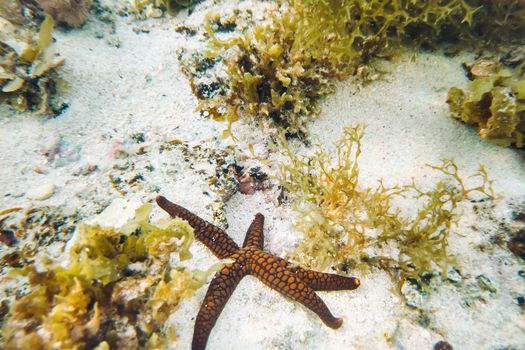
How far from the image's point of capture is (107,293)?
7.63 ft

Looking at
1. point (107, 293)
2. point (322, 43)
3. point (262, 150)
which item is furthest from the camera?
point (262, 150)

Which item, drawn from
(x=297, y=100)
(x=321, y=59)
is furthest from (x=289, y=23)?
(x=297, y=100)

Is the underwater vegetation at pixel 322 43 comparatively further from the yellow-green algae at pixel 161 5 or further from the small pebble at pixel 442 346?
the small pebble at pixel 442 346

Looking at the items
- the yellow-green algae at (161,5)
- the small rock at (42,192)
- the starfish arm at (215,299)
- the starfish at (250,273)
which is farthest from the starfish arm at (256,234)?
the yellow-green algae at (161,5)

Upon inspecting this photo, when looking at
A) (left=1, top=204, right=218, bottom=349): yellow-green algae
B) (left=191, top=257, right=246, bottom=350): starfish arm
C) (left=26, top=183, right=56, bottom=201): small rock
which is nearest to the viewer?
(left=1, top=204, right=218, bottom=349): yellow-green algae

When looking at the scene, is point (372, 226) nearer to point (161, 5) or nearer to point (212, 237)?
point (212, 237)

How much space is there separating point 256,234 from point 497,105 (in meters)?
3.12

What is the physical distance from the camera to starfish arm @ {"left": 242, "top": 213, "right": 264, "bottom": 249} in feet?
10.3

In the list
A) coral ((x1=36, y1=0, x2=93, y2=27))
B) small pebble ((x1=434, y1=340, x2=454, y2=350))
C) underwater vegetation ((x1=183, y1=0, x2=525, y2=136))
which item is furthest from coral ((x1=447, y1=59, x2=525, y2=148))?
coral ((x1=36, y1=0, x2=93, y2=27))

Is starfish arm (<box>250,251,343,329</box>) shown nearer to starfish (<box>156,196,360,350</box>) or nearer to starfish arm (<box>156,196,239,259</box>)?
starfish (<box>156,196,360,350</box>)

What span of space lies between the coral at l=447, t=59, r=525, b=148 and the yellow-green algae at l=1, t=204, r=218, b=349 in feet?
11.6

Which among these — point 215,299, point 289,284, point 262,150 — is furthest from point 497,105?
point 215,299

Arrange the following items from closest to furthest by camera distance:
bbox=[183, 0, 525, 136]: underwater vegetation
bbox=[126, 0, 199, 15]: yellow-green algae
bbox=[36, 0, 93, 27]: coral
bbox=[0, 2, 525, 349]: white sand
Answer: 1. bbox=[0, 2, 525, 349]: white sand
2. bbox=[183, 0, 525, 136]: underwater vegetation
3. bbox=[36, 0, 93, 27]: coral
4. bbox=[126, 0, 199, 15]: yellow-green algae

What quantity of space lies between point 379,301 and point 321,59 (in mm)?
3071
